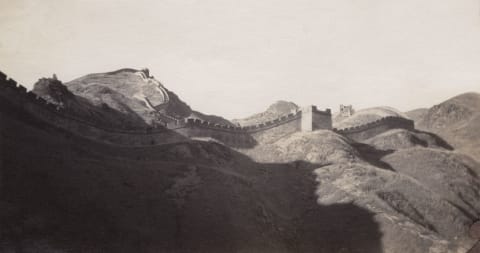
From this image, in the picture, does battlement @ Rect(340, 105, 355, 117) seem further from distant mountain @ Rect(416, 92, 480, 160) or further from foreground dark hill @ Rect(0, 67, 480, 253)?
foreground dark hill @ Rect(0, 67, 480, 253)

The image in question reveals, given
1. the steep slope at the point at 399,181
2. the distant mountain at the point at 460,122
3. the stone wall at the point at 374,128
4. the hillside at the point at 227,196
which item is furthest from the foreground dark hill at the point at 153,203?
the distant mountain at the point at 460,122

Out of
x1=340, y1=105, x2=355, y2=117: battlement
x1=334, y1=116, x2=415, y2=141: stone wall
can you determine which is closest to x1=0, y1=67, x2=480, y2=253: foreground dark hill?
x1=334, y1=116, x2=415, y2=141: stone wall

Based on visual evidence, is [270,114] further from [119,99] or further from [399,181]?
[399,181]

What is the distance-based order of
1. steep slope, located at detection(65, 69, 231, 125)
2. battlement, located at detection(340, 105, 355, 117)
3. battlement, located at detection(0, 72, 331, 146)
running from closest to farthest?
battlement, located at detection(0, 72, 331, 146) < steep slope, located at detection(65, 69, 231, 125) < battlement, located at detection(340, 105, 355, 117)

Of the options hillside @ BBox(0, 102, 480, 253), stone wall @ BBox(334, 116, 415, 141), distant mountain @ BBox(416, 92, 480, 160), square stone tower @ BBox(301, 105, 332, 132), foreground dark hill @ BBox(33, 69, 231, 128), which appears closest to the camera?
hillside @ BBox(0, 102, 480, 253)

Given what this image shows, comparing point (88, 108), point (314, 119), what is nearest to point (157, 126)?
point (88, 108)

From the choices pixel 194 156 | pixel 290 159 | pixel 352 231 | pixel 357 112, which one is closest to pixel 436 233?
pixel 352 231

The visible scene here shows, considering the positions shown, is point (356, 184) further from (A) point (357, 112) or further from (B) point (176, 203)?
(A) point (357, 112)

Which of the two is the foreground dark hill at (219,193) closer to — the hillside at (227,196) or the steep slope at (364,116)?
the hillside at (227,196)
